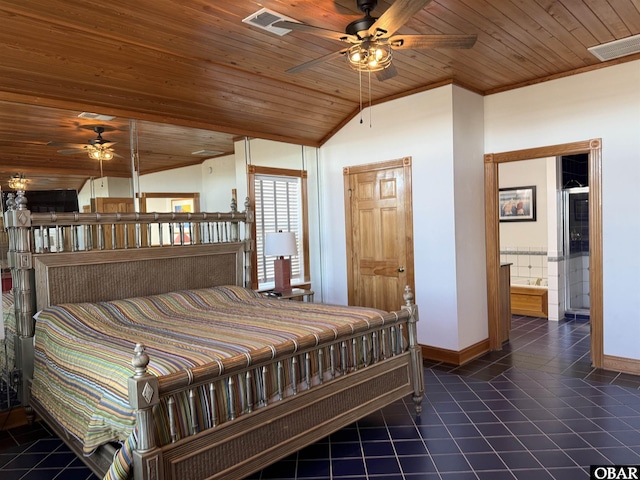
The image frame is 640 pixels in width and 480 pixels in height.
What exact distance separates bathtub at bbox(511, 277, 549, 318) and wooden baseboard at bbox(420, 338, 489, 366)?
2.00m

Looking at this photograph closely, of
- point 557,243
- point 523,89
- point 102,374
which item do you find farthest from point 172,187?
point 557,243

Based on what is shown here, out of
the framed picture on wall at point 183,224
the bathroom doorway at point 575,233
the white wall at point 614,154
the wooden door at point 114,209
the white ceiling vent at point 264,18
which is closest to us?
the white ceiling vent at point 264,18

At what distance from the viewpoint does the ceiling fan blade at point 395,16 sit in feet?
7.18

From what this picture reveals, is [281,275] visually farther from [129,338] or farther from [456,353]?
[129,338]

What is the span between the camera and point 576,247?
21.5 ft

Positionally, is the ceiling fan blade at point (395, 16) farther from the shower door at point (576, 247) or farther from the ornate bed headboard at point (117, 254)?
the shower door at point (576, 247)

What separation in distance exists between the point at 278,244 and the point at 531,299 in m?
3.93

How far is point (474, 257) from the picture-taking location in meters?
4.73

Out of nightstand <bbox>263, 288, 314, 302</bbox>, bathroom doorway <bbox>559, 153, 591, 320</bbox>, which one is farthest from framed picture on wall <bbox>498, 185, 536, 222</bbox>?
nightstand <bbox>263, 288, 314, 302</bbox>

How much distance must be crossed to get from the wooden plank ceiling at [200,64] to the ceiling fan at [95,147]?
0.04m

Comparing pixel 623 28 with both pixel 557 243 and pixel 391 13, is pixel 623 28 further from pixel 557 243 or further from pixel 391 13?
pixel 557 243

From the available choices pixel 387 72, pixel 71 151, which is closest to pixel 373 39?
pixel 387 72

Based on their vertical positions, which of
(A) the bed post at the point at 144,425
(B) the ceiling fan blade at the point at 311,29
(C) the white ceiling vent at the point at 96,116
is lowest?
(A) the bed post at the point at 144,425

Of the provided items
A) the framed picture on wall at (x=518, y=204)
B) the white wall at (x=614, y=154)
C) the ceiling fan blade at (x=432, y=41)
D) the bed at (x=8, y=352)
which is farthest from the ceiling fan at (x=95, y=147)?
the framed picture on wall at (x=518, y=204)
